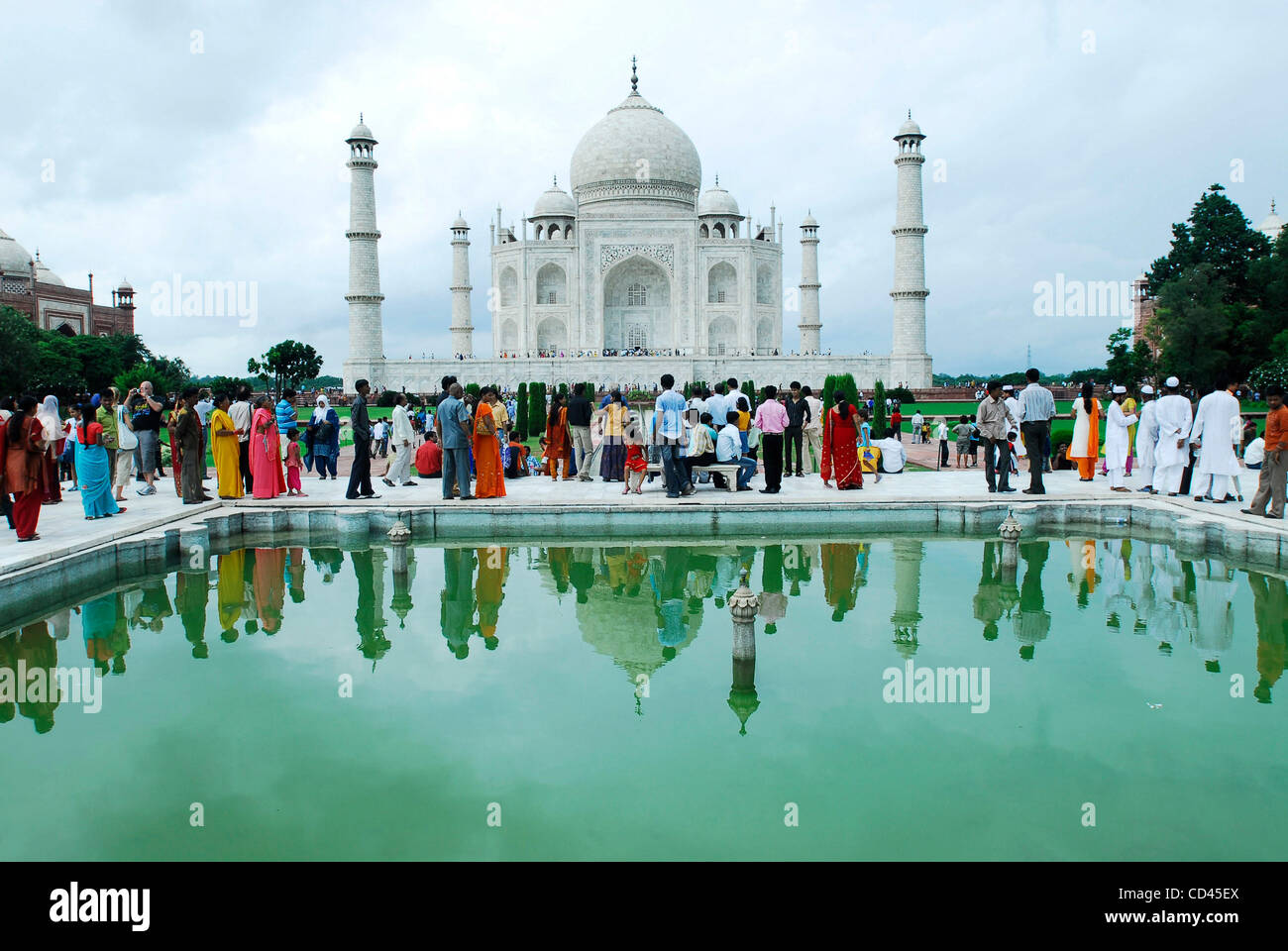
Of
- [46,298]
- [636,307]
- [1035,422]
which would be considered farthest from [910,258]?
[46,298]

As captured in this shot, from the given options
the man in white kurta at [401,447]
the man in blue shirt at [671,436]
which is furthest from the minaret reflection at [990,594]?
the man in white kurta at [401,447]

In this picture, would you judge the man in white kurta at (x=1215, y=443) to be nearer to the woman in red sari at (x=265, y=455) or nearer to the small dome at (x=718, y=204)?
A: the woman in red sari at (x=265, y=455)

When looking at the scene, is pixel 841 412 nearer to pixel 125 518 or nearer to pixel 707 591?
pixel 707 591

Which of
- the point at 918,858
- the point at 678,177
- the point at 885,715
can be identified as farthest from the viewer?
the point at 678,177

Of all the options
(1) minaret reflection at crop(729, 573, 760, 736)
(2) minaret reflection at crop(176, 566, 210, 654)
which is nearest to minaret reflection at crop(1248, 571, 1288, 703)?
(1) minaret reflection at crop(729, 573, 760, 736)

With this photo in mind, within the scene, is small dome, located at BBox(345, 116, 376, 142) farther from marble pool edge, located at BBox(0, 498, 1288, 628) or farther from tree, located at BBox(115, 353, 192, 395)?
marble pool edge, located at BBox(0, 498, 1288, 628)
